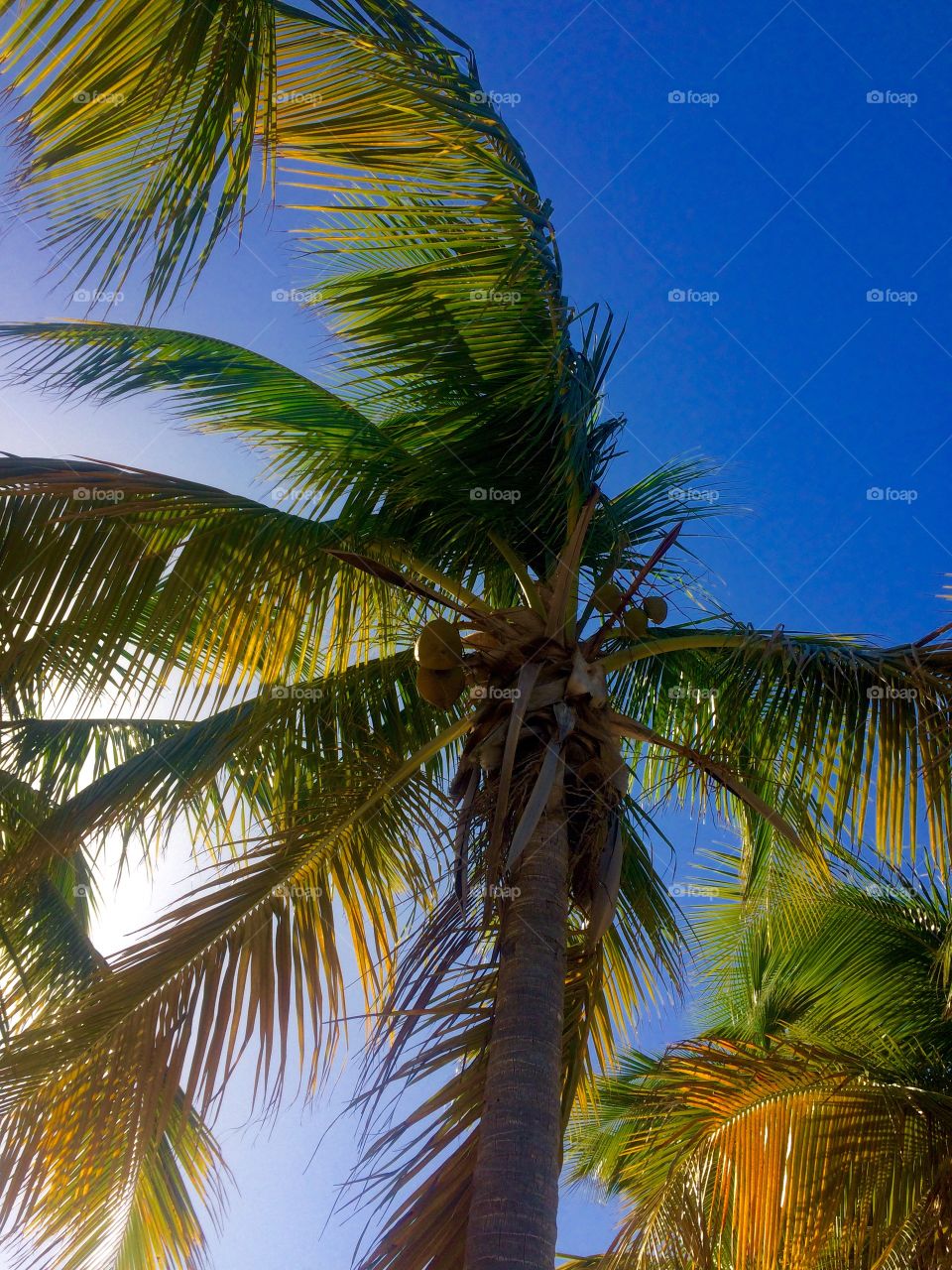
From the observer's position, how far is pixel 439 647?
14.6 ft

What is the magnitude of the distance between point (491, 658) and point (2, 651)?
2004 mm

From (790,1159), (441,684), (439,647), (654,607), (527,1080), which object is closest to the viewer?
(527,1080)

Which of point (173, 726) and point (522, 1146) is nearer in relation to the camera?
point (522, 1146)

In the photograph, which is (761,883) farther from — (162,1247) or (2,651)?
(2,651)

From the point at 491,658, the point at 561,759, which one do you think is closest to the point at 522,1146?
the point at 561,759

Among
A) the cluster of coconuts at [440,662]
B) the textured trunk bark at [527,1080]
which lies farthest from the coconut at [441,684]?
the textured trunk bark at [527,1080]

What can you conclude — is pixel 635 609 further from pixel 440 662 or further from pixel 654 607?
pixel 440 662

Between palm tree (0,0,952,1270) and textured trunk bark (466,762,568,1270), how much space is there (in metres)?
0.02

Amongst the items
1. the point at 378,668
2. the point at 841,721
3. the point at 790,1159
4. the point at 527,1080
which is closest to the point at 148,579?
the point at 378,668

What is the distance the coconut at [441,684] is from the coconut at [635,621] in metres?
0.82

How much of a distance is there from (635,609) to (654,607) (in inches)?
3.5

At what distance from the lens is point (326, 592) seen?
213 inches

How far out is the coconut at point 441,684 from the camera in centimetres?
455

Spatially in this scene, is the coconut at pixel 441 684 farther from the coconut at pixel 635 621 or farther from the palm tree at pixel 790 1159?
the palm tree at pixel 790 1159
